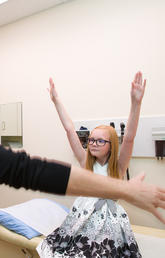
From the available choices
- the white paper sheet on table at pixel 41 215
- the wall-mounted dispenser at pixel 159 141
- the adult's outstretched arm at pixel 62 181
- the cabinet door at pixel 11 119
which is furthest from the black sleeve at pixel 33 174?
the cabinet door at pixel 11 119

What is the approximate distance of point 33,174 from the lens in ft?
1.92

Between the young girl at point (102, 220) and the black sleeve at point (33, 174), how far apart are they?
2.20 feet

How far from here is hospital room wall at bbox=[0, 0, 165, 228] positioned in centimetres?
170

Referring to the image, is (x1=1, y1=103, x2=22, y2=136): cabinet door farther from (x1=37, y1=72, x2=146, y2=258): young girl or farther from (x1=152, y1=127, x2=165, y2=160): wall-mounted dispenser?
(x1=152, y1=127, x2=165, y2=160): wall-mounted dispenser

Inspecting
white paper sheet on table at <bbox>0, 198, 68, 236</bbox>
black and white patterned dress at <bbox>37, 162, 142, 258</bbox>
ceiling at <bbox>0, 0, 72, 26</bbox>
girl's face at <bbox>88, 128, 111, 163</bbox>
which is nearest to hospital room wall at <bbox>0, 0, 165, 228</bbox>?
ceiling at <bbox>0, 0, 72, 26</bbox>

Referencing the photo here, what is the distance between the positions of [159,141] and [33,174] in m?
1.25

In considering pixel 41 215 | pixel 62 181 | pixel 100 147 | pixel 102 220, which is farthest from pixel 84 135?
pixel 62 181

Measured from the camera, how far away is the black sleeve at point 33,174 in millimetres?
583

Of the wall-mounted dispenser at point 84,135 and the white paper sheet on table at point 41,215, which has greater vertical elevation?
the wall-mounted dispenser at point 84,135

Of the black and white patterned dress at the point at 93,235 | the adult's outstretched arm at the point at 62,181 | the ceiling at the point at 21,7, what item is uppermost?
the ceiling at the point at 21,7

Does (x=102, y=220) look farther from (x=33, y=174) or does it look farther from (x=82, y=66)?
(x=82, y=66)

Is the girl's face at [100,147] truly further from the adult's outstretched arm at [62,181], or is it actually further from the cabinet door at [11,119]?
the cabinet door at [11,119]

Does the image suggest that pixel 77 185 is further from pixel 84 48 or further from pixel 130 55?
pixel 84 48

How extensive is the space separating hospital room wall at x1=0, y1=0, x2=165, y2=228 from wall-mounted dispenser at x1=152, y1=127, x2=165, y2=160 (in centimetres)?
10
